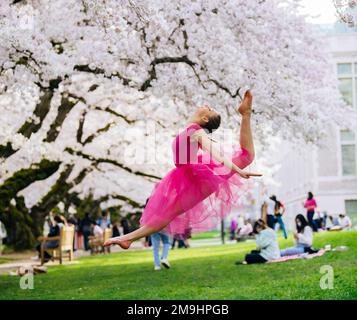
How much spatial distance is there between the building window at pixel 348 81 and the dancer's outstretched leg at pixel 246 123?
112ft

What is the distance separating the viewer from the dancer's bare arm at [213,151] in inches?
223

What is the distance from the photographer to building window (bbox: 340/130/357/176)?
4397cm

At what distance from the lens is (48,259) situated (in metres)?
17.9

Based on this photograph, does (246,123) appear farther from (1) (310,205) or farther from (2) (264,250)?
(1) (310,205)

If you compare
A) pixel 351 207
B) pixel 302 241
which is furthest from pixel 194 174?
pixel 351 207

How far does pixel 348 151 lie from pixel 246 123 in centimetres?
4045

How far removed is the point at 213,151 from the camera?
5.63 m

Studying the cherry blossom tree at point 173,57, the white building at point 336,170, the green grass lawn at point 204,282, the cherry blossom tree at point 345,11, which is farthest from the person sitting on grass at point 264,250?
the white building at point 336,170

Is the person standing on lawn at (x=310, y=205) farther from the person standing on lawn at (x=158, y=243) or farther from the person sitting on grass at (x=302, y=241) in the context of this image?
the person standing on lawn at (x=158, y=243)
